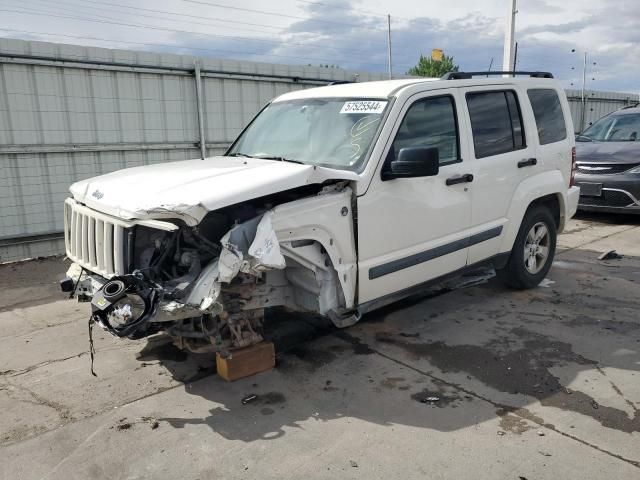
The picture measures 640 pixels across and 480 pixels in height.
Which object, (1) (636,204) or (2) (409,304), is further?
(1) (636,204)

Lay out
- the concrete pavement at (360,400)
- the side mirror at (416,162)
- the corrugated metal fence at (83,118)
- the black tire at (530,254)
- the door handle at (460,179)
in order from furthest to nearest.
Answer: the corrugated metal fence at (83,118) < the black tire at (530,254) < the door handle at (460,179) < the side mirror at (416,162) < the concrete pavement at (360,400)

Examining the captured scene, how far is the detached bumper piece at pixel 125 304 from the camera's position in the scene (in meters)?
3.17

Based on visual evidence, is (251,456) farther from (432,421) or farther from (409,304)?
(409,304)

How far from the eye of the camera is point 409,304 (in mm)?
5438

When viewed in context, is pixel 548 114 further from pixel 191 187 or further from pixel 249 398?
pixel 249 398

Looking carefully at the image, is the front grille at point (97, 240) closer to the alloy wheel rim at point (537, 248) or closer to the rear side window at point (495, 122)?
the rear side window at point (495, 122)

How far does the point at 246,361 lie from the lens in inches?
155

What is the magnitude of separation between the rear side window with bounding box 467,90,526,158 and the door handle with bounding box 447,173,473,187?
274 millimetres

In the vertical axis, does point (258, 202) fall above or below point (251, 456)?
above

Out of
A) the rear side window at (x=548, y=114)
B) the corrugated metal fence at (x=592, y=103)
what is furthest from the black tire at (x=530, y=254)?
the corrugated metal fence at (x=592, y=103)

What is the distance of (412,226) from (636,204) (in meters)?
6.34

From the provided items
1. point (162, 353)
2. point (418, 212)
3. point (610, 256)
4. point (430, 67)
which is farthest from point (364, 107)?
point (430, 67)

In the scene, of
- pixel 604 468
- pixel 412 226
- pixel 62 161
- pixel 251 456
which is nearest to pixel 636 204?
pixel 412 226

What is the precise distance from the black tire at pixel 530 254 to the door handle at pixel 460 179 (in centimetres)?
115
